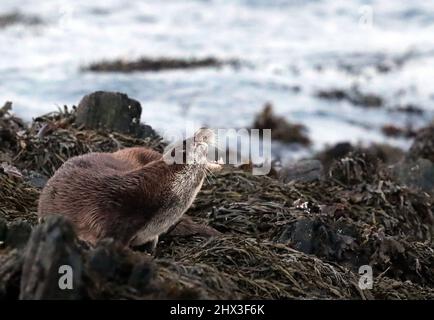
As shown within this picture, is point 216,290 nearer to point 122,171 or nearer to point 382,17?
point 122,171

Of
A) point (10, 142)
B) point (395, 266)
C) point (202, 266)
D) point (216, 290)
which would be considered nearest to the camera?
point (216, 290)

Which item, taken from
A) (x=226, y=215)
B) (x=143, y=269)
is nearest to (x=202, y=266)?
(x=143, y=269)

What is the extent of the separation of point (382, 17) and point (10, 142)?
71.4ft

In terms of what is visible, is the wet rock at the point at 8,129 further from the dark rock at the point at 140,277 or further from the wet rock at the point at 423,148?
the wet rock at the point at 423,148

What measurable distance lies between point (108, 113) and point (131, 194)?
11.5 ft

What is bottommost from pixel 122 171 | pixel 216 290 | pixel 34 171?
pixel 216 290

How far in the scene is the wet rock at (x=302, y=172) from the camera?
753 centimetres

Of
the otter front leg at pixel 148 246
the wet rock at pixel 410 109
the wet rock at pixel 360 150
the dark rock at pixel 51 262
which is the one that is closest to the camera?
the dark rock at pixel 51 262

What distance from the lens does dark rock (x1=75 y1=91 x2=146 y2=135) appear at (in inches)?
300

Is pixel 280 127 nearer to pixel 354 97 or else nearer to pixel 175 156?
pixel 354 97

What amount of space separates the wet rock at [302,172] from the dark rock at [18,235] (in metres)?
3.77

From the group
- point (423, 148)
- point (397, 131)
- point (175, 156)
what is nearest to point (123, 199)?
point (175, 156)

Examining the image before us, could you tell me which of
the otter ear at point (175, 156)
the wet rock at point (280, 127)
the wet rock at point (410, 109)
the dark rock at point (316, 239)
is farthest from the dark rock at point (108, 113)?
the wet rock at point (410, 109)

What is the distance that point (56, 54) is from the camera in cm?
1938
